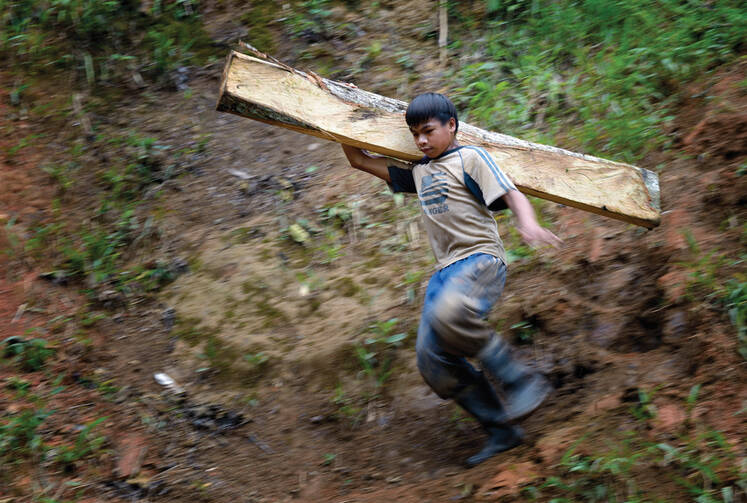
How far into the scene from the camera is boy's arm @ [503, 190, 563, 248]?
278cm

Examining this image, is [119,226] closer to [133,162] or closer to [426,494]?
[133,162]

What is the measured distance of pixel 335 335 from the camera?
441 cm

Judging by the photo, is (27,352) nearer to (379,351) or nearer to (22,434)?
(22,434)

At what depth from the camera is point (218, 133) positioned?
6055 mm

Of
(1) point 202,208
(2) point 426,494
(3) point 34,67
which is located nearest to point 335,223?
(1) point 202,208

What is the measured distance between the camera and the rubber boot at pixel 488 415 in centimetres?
333

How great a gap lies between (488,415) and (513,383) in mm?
213

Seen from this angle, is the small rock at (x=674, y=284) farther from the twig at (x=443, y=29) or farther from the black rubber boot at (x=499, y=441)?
the twig at (x=443, y=29)

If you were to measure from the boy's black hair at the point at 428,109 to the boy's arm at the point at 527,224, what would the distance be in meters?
0.51

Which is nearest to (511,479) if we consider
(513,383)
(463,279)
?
(513,383)

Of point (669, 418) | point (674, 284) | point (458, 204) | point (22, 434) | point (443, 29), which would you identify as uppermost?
point (458, 204)

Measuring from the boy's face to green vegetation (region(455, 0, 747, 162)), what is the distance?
1966 mm

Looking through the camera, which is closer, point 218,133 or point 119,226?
point 119,226

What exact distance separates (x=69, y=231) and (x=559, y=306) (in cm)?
376
